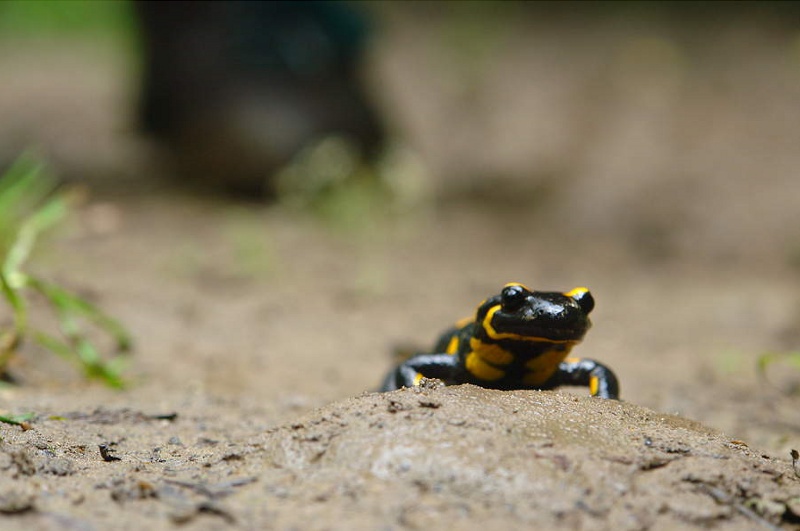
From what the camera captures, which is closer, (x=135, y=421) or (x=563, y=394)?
(x=563, y=394)

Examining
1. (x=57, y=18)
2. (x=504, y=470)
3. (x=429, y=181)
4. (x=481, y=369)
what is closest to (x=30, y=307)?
(x=481, y=369)

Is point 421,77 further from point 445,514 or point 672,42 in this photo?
point 445,514

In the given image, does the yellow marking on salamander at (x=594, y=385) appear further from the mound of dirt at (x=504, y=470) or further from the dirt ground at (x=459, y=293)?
the mound of dirt at (x=504, y=470)

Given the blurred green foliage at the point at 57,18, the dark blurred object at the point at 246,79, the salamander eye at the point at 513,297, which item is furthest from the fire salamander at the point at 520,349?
the blurred green foliage at the point at 57,18

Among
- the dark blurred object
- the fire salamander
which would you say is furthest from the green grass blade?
the dark blurred object

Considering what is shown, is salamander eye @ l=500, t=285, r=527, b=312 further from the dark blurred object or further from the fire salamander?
the dark blurred object

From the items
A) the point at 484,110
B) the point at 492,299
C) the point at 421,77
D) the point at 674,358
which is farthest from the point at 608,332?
the point at 421,77
